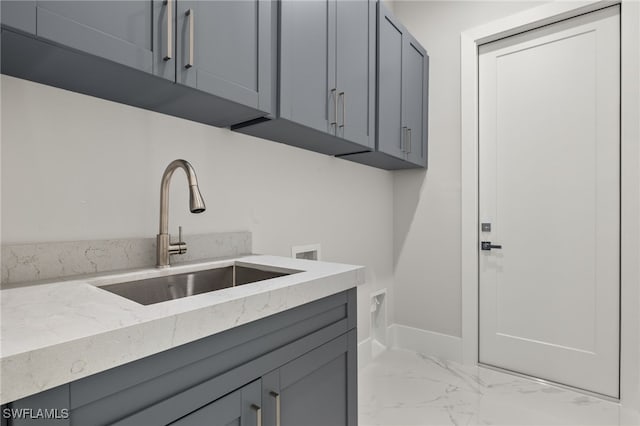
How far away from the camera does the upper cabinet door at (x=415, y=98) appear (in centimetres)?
223

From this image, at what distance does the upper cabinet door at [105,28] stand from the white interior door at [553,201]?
2218 millimetres

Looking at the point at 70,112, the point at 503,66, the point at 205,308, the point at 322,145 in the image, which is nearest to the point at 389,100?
the point at 322,145

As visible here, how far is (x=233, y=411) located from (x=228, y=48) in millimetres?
1023

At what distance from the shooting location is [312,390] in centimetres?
101

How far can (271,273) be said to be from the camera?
1203 mm

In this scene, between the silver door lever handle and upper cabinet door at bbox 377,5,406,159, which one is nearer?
upper cabinet door at bbox 377,5,406,159

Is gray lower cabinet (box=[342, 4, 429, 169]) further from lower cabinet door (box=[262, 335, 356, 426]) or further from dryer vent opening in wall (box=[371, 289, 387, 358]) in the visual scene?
lower cabinet door (box=[262, 335, 356, 426])

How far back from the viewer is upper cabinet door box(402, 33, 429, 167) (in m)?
2.23

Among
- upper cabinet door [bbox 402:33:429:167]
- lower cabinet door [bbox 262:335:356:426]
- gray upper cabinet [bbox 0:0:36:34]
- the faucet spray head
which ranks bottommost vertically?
lower cabinet door [bbox 262:335:356:426]

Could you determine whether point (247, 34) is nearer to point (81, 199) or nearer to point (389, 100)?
point (81, 199)

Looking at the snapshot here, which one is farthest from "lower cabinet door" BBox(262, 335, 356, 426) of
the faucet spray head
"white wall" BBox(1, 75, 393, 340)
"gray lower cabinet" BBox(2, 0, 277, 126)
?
"gray lower cabinet" BBox(2, 0, 277, 126)

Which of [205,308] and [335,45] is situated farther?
[335,45]

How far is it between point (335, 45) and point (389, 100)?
0.57 meters

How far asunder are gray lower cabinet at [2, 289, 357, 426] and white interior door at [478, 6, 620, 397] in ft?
5.28
